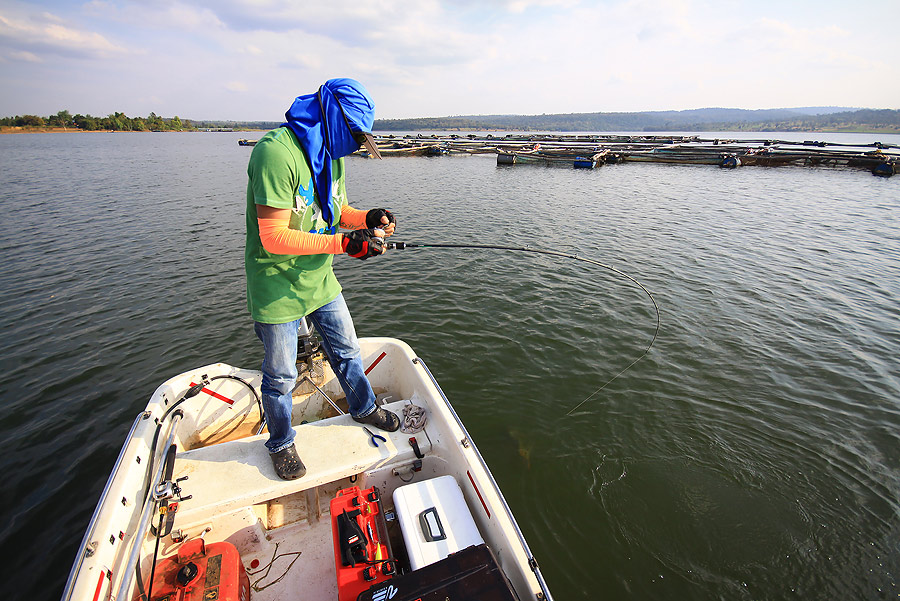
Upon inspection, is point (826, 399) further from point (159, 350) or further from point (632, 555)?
point (159, 350)

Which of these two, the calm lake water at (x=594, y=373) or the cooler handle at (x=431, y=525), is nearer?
the cooler handle at (x=431, y=525)

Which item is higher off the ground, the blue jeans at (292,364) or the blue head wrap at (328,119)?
the blue head wrap at (328,119)

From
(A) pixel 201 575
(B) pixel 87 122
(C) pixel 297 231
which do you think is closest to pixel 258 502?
(A) pixel 201 575

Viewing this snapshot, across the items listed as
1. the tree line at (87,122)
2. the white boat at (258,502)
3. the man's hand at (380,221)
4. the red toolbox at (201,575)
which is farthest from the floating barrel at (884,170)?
the tree line at (87,122)

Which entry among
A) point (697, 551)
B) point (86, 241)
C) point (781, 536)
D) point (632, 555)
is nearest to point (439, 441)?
point (632, 555)

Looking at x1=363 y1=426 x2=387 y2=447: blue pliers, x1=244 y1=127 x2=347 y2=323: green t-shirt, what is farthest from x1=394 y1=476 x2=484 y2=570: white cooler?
x1=244 y1=127 x2=347 y2=323: green t-shirt

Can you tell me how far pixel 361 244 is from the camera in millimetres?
2771

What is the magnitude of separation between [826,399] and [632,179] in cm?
2951

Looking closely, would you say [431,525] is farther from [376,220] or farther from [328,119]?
[328,119]

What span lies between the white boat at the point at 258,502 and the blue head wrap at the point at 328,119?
2.48m

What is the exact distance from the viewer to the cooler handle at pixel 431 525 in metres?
2.81

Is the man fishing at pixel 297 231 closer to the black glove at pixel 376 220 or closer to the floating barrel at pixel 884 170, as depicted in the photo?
the black glove at pixel 376 220

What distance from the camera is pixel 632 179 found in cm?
3194

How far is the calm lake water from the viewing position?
14.1 feet
